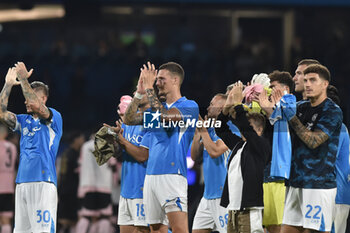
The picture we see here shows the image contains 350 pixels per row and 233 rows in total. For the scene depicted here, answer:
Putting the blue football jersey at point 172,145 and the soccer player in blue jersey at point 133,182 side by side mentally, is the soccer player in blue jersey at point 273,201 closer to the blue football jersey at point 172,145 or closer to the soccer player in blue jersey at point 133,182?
the blue football jersey at point 172,145

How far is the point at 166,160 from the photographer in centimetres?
712

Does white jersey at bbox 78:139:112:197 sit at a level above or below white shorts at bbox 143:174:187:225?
above

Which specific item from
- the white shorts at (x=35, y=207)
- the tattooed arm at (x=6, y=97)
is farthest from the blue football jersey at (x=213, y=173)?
the tattooed arm at (x=6, y=97)

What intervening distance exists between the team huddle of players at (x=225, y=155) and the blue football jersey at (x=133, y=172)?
0.5 inches

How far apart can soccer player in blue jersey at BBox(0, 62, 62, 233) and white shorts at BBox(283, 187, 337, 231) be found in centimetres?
277

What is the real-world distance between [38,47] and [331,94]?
46.5 ft

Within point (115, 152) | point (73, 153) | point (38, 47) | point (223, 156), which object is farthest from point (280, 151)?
point (38, 47)

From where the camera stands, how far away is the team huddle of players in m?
6.42

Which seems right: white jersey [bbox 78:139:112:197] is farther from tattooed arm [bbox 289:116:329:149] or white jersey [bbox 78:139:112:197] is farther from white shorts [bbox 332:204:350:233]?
tattooed arm [bbox 289:116:329:149]

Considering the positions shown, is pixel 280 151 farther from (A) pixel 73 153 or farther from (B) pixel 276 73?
(A) pixel 73 153

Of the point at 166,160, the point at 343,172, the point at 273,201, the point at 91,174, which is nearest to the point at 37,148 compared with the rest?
the point at 166,160

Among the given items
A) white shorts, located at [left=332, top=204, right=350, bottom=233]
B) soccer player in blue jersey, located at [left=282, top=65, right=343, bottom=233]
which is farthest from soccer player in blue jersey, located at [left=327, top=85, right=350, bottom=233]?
soccer player in blue jersey, located at [left=282, top=65, right=343, bottom=233]

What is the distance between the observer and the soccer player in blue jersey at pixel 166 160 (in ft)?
22.9

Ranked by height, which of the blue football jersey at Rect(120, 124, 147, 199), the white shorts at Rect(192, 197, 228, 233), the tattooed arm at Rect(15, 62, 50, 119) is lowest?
the white shorts at Rect(192, 197, 228, 233)
